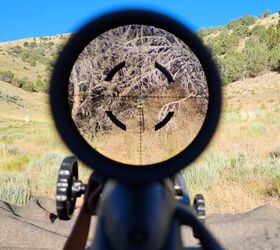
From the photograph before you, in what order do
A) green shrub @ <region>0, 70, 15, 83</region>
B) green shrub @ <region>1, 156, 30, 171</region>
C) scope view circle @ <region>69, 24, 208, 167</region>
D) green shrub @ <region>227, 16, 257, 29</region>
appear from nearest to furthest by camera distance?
scope view circle @ <region>69, 24, 208, 167</region> < green shrub @ <region>1, 156, 30, 171</region> < green shrub @ <region>0, 70, 15, 83</region> < green shrub @ <region>227, 16, 257, 29</region>

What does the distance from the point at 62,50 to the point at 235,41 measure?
54976 mm

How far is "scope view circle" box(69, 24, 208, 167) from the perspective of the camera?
144cm

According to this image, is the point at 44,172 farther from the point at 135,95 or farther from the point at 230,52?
the point at 230,52

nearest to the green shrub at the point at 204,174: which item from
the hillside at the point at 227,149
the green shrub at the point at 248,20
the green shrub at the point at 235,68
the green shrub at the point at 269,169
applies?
the hillside at the point at 227,149

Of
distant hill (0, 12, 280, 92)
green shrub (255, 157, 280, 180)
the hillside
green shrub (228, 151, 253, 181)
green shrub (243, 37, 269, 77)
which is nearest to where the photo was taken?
the hillside

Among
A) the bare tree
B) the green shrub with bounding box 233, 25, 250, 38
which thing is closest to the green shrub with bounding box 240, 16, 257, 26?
the green shrub with bounding box 233, 25, 250, 38

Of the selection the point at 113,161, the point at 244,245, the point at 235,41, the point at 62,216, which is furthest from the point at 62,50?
the point at 235,41

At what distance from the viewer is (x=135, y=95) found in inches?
65.5

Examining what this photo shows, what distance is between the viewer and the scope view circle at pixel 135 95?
4.16 ft

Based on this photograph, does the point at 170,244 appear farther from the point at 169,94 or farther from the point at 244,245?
the point at 244,245

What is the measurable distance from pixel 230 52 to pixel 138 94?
50.7 m

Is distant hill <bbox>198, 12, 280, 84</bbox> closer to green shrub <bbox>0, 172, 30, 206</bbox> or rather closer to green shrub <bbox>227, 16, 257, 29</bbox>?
green shrub <bbox>227, 16, 257, 29</bbox>

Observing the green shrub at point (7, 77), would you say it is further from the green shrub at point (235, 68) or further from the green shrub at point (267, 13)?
the green shrub at point (267, 13)

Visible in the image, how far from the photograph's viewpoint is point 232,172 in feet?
27.2
